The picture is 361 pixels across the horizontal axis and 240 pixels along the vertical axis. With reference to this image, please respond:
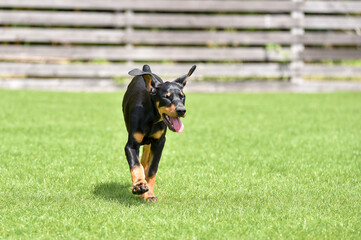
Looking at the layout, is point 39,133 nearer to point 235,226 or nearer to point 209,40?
point 235,226

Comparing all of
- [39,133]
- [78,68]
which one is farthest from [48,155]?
[78,68]

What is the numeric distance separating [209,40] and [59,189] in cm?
841

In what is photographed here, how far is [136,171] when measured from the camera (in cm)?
408

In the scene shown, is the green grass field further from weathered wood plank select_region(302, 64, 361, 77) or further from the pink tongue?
weathered wood plank select_region(302, 64, 361, 77)

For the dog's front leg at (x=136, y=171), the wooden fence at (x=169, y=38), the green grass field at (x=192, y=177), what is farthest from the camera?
the wooden fence at (x=169, y=38)

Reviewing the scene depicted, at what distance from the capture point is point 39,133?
23.1ft

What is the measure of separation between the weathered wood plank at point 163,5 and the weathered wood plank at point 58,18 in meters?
0.17

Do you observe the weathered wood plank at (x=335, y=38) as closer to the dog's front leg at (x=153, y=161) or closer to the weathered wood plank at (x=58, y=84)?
the weathered wood plank at (x=58, y=84)

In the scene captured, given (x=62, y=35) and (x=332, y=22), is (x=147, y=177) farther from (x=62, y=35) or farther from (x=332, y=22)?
(x=332, y=22)

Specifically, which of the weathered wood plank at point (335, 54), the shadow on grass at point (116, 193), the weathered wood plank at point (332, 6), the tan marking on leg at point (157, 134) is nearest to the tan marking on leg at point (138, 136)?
the tan marking on leg at point (157, 134)

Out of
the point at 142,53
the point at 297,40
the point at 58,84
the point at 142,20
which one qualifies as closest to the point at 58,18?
the point at 58,84

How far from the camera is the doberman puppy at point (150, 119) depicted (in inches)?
158

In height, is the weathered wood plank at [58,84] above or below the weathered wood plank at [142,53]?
below

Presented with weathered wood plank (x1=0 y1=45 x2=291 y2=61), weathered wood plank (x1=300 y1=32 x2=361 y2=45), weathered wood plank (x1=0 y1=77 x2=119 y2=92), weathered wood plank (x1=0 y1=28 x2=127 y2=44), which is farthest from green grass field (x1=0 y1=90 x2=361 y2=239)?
weathered wood plank (x1=300 y1=32 x2=361 y2=45)
